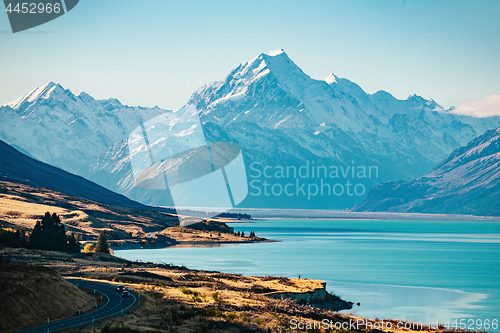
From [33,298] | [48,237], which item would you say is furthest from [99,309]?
[48,237]

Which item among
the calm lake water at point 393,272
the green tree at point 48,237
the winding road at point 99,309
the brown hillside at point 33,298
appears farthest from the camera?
the green tree at point 48,237

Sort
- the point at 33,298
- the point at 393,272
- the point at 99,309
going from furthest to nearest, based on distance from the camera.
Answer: the point at 393,272 → the point at 99,309 → the point at 33,298

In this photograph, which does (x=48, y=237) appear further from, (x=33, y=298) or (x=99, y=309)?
(x=33, y=298)

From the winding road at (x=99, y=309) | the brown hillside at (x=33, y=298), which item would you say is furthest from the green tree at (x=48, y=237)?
the brown hillside at (x=33, y=298)

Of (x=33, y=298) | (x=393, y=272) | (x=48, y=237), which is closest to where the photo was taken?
(x=33, y=298)

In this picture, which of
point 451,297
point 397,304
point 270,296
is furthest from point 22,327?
point 451,297

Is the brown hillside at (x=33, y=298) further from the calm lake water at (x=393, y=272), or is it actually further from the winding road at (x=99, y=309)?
the calm lake water at (x=393, y=272)

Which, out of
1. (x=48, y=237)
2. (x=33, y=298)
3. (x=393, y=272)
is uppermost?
(x=48, y=237)

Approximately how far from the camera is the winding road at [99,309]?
3884 centimetres

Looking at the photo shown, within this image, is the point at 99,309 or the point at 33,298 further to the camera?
the point at 99,309

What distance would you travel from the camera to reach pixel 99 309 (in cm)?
4638

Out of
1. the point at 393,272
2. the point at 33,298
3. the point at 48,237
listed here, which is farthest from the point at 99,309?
the point at 393,272

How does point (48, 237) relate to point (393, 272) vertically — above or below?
above

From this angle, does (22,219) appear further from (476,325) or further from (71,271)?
(476,325)
